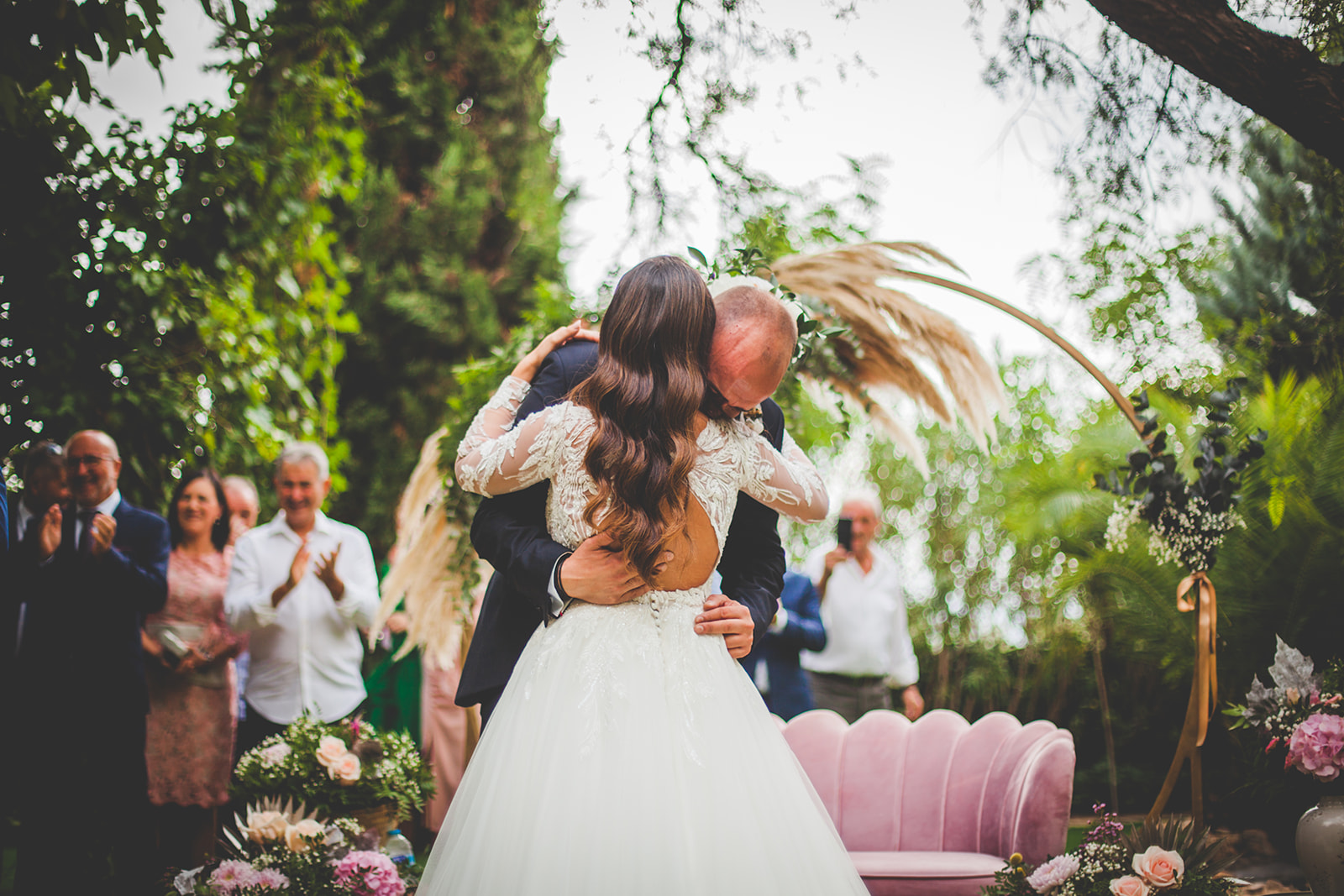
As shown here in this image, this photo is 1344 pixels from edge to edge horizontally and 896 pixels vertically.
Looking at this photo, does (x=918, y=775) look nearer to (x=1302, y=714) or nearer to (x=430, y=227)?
(x=1302, y=714)

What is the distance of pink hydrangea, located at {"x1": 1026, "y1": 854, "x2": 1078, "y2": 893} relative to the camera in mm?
2963

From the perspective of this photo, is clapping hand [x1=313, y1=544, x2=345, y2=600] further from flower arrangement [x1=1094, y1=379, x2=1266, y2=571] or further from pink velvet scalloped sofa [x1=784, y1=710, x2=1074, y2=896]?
flower arrangement [x1=1094, y1=379, x2=1266, y2=571]

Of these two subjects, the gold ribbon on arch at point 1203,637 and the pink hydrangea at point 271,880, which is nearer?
the pink hydrangea at point 271,880

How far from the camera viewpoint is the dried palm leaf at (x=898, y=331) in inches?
134

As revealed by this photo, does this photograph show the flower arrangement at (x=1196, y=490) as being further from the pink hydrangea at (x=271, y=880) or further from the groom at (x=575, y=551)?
the pink hydrangea at (x=271, y=880)

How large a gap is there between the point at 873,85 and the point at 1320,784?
311 centimetres

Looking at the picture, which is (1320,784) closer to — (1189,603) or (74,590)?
(1189,603)

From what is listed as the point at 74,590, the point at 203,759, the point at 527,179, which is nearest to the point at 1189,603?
the point at 203,759

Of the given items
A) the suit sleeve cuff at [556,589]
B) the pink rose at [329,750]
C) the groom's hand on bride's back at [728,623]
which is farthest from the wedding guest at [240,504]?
the groom's hand on bride's back at [728,623]

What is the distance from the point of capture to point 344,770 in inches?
135

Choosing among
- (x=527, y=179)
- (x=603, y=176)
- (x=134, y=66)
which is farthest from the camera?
(x=527, y=179)

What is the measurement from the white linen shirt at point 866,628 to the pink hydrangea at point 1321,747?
105 inches

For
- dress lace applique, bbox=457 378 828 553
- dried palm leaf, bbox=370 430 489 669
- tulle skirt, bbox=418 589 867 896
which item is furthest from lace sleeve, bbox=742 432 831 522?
dried palm leaf, bbox=370 430 489 669

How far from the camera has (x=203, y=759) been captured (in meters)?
4.36
